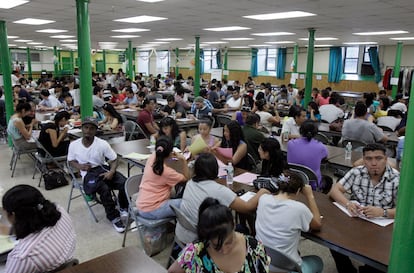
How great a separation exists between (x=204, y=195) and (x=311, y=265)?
97 centimetres

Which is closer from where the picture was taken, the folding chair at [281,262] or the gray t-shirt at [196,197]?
the folding chair at [281,262]

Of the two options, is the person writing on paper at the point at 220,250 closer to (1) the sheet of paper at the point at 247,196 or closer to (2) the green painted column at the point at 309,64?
(1) the sheet of paper at the point at 247,196

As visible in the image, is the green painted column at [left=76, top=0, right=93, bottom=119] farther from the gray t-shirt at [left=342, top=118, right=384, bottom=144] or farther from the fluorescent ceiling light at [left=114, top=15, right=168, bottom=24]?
the gray t-shirt at [left=342, top=118, right=384, bottom=144]

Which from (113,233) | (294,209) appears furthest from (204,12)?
(294,209)

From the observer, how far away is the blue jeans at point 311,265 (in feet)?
8.16

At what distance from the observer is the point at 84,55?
223 inches

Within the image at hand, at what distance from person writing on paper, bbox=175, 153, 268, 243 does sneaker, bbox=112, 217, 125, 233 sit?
1426 millimetres

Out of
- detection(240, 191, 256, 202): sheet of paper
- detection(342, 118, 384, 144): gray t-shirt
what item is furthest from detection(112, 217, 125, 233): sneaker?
detection(342, 118, 384, 144): gray t-shirt

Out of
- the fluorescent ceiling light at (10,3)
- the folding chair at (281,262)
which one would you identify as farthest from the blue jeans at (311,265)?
the fluorescent ceiling light at (10,3)

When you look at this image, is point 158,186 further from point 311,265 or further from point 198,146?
point 311,265

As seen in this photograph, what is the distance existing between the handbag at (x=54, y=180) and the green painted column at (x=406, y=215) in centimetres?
512

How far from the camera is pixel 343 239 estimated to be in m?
2.38

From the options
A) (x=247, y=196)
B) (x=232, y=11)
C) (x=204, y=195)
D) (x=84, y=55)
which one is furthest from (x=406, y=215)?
(x=232, y=11)

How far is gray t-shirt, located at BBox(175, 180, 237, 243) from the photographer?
2793 millimetres
